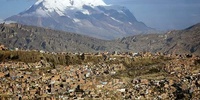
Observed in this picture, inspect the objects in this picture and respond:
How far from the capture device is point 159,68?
3278 inches

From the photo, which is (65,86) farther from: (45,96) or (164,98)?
(164,98)

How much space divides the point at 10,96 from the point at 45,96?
478cm

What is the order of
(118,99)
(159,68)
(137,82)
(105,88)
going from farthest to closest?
1. (159,68)
2. (137,82)
3. (105,88)
4. (118,99)

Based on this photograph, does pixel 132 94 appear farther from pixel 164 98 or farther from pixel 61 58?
pixel 61 58

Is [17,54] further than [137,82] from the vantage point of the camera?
Yes

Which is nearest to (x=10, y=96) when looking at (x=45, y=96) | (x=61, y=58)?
(x=45, y=96)

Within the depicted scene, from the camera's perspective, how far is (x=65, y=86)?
54594 millimetres

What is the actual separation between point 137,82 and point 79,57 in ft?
221

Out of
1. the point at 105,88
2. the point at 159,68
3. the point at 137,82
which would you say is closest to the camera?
the point at 105,88

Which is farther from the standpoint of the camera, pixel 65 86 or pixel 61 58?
pixel 61 58

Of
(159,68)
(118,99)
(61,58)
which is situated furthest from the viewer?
(61,58)

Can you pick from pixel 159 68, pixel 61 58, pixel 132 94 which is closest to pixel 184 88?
pixel 132 94

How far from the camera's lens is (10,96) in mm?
50406

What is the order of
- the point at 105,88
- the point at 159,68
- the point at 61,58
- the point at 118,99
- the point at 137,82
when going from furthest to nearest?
the point at 61,58 < the point at 159,68 < the point at 137,82 < the point at 105,88 < the point at 118,99
